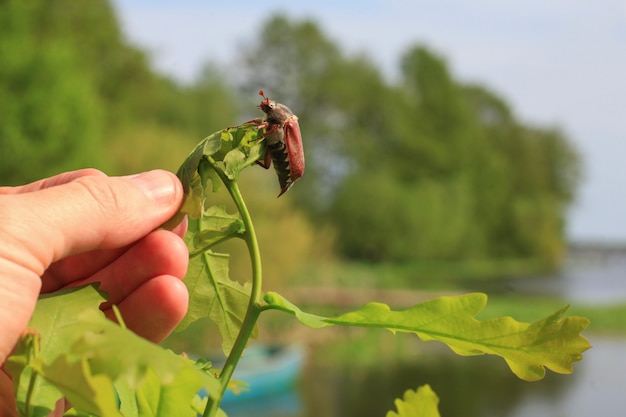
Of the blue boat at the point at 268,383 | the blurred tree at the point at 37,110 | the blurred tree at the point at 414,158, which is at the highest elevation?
the blurred tree at the point at 414,158

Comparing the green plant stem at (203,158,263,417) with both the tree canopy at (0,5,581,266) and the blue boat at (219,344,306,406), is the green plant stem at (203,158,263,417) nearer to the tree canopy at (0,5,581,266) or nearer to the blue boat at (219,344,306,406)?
the blue boat at (219,344,306,406)

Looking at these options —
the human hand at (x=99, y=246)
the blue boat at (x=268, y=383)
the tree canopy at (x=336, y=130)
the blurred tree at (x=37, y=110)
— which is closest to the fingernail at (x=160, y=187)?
the human hand at (x=99, y=246)

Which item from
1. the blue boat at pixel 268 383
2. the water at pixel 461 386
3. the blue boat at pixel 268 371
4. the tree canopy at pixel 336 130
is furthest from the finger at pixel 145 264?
the tree canopy at pixel 336 130

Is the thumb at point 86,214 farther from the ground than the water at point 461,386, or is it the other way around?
the thumb at point 86,214

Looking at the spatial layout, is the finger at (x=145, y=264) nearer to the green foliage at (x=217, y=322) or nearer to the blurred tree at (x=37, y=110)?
the green foliage at (x=217, y=322)

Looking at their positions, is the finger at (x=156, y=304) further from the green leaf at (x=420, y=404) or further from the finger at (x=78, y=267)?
the green leaf at (x=420, y=404)

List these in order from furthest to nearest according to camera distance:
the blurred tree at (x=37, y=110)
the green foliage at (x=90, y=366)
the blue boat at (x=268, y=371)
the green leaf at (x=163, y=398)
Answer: the blurred tree at (x=37, y=110) → the blue boat at (x=268, y=371) → the green leaf at (x=163, y=398) → the green foliage at (x=90, y=366)

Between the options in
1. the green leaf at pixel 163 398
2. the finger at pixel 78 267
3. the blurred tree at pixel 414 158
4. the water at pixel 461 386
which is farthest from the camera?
the blurred tree at pixel 414 158

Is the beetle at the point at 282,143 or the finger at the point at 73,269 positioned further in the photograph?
the finger at the point at 73,269
